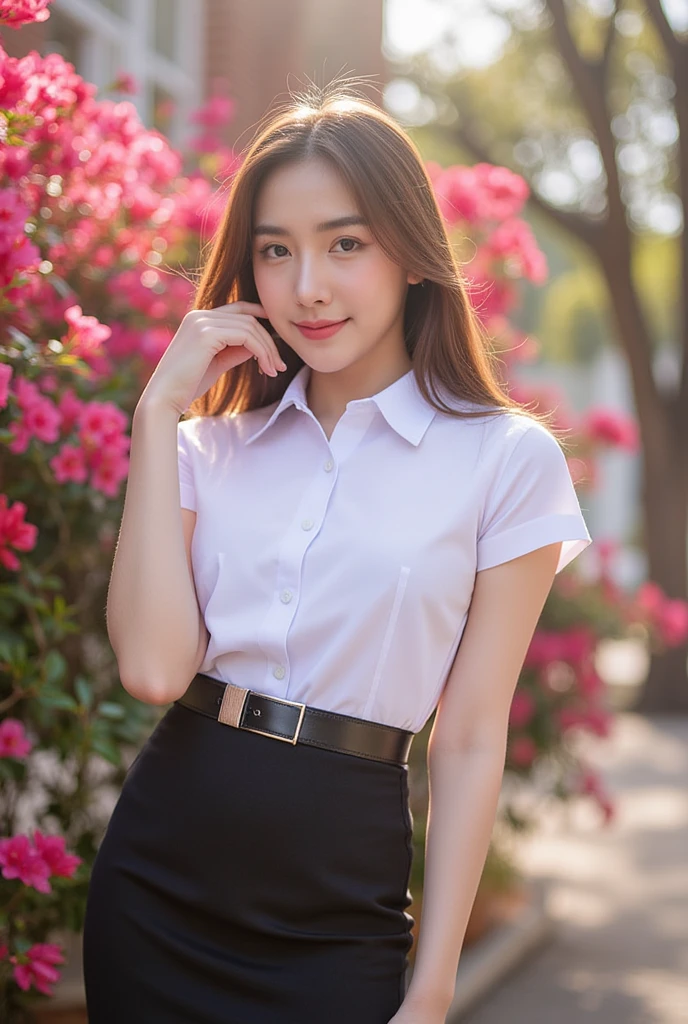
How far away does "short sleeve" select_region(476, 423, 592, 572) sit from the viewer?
2.01 meters

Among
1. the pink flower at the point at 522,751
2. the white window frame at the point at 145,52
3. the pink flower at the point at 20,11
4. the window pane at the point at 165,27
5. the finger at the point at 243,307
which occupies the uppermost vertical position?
the window pane at the point at 165,27

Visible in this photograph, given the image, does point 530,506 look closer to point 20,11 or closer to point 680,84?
point 20,11

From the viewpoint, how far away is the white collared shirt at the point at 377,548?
2020mm

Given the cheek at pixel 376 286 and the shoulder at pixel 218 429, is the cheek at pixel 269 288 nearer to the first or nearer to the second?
the cheek at pixel 376 286

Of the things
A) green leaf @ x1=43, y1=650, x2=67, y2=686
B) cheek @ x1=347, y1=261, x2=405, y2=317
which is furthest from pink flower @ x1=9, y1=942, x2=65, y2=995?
cheek @ x1=347, y1=261, x2=405, y2=317

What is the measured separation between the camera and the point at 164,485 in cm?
213

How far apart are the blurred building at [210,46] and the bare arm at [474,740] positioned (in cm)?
352

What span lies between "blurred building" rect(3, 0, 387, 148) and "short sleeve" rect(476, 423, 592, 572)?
339cm

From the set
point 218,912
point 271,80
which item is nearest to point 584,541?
point 218,912

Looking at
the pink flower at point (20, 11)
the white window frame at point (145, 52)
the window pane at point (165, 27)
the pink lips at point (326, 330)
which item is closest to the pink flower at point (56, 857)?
the pink lips at point (326, 330)

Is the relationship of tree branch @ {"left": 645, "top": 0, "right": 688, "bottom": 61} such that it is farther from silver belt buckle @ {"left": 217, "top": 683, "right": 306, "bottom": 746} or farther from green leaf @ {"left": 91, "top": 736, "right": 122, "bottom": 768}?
silver belt buckle @ {"left": 217, "top": 683, "right": 306, "bottom": 746}

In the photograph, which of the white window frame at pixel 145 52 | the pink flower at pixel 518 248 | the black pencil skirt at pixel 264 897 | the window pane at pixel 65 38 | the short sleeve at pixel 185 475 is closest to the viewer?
the black pencil skirt at pixel 264 897

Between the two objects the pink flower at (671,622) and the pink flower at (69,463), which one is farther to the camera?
the pink flower at (671,622)

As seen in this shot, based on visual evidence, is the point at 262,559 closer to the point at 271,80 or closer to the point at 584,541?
the point at 584,541
